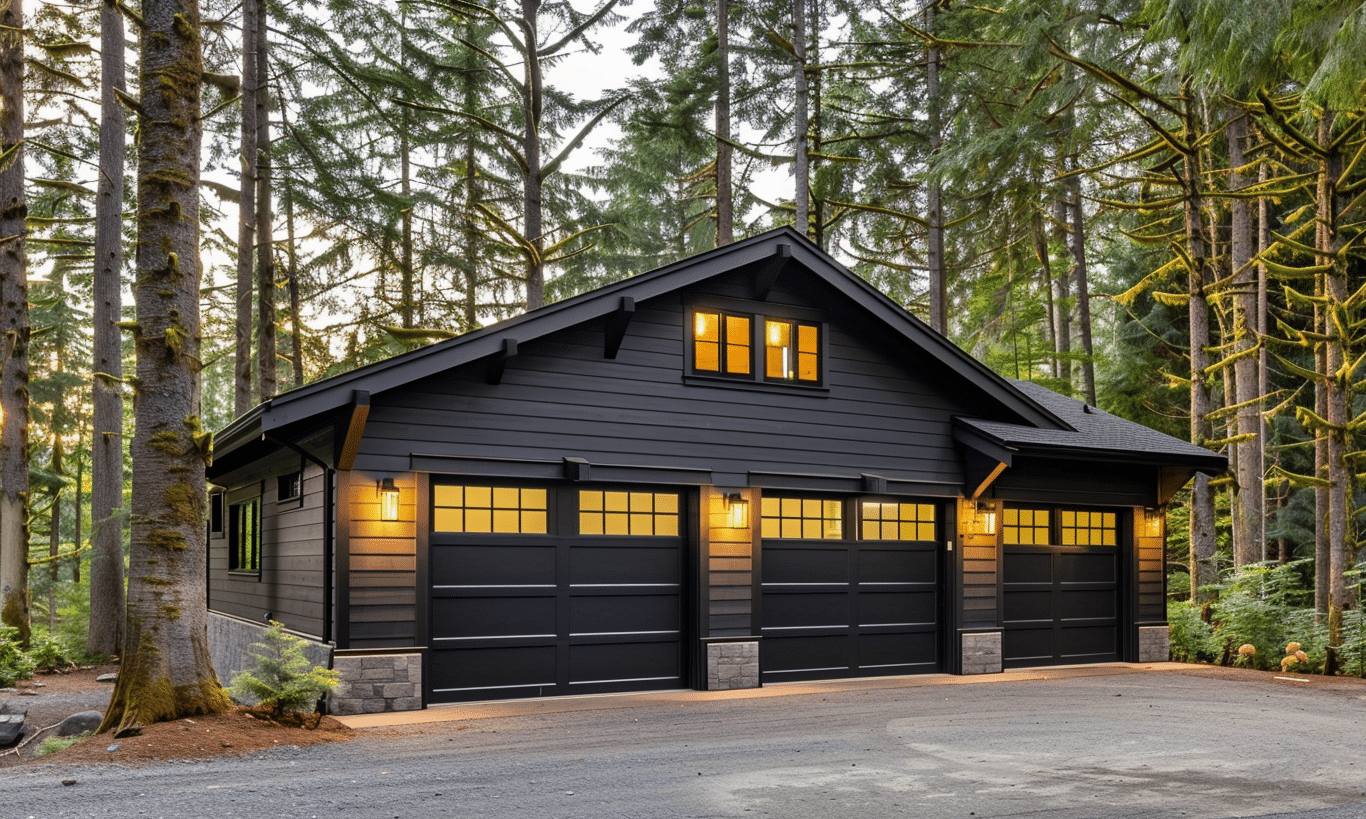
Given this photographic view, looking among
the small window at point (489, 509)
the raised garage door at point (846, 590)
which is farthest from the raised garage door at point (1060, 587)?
the small window at point (489, 509)

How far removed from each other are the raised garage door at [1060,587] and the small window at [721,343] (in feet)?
14.2

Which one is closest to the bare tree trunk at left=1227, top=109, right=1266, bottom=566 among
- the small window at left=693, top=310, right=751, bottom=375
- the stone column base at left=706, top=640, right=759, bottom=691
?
the small window at left=693, top=310, right=751, bottom=375

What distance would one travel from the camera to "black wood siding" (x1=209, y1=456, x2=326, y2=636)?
1023cm

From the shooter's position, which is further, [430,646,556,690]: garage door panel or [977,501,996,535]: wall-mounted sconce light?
[977,501,996,535]: wall-mounted sconce light

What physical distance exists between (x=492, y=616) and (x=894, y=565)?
5.09 metres

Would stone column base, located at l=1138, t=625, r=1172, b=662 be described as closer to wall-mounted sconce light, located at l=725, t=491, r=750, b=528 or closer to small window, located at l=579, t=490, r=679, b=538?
wall-mounted sconce light, located at l=725, t=491, r=750, b=528

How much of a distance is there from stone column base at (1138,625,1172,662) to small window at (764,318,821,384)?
6.13 m

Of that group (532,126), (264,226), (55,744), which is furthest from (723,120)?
(55,744)

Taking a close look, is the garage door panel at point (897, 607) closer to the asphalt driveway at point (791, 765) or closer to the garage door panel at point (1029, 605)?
the garage door panel at point (1029, 605)

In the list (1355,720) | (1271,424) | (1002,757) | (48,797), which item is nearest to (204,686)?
(48,797)

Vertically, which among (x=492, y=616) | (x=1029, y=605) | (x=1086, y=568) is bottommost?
(x=1029, y=605)

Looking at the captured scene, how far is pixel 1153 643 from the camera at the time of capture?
14.6 m

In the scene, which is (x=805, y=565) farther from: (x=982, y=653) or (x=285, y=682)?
(x=285, y=682)

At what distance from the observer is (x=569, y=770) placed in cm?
705
